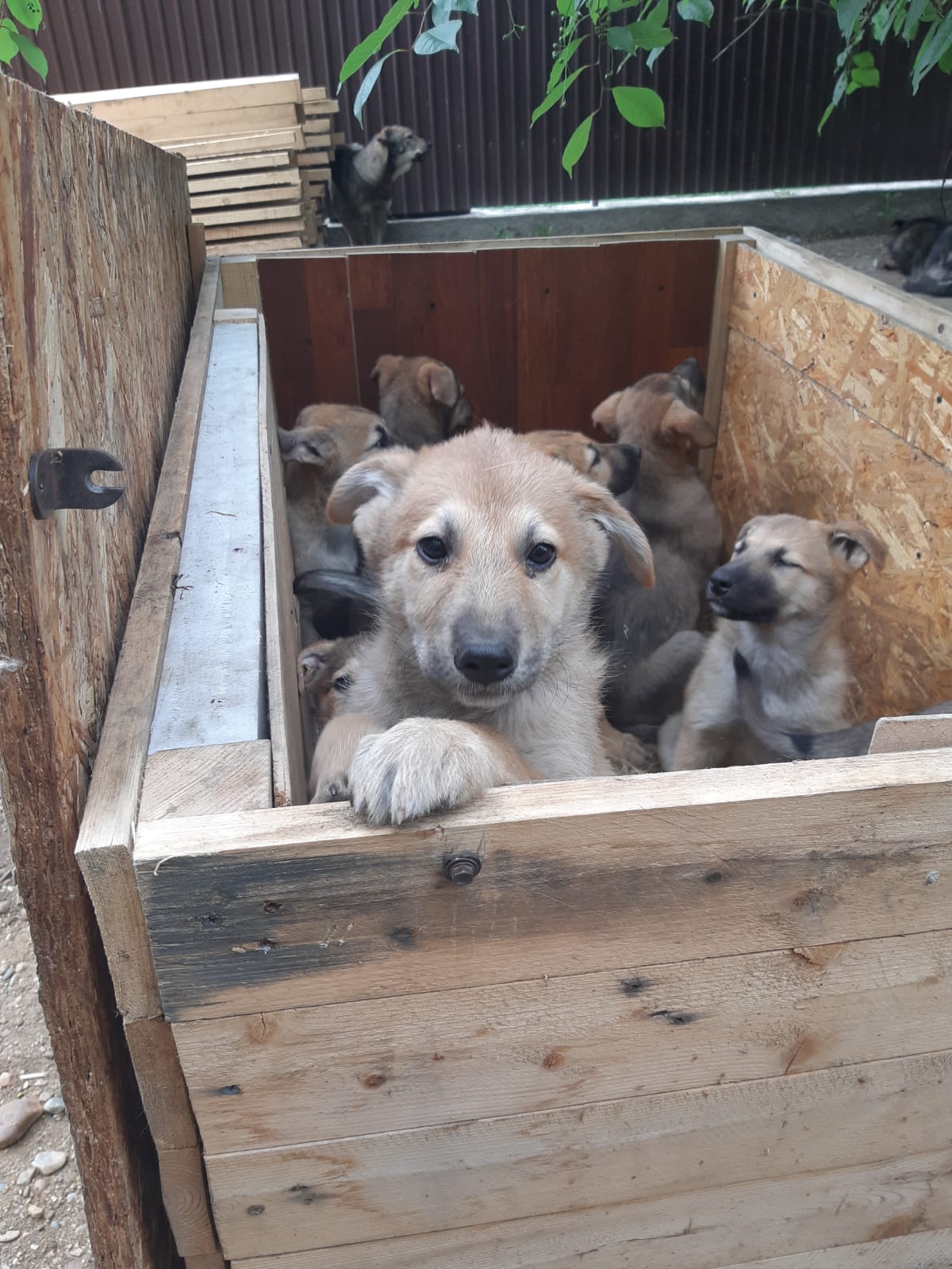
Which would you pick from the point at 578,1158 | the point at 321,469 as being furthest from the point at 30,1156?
the point at 321,469

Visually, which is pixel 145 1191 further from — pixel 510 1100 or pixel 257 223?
pixel 257 223

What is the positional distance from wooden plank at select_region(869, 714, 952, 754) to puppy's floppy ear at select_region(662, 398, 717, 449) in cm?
317

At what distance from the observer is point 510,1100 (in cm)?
167

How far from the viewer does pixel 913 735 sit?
167 centimetres

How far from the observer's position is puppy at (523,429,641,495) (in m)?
4.37

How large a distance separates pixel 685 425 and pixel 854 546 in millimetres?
1319

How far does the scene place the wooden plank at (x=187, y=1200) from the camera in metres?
1.66

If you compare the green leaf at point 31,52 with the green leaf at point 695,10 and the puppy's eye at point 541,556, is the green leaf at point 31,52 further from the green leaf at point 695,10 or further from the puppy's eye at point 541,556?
the puppy's eye at point 541,556

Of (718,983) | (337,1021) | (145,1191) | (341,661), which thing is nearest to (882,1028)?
(718,983)

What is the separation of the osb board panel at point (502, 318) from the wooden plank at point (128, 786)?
3.40 meters

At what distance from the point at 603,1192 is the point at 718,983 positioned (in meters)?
0.52

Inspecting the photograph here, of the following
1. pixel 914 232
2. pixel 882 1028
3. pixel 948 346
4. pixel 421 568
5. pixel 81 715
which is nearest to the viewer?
pixel 81 715

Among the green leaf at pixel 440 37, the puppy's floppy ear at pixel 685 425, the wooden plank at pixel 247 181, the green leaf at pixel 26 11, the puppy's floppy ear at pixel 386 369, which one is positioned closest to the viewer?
the green leaf at pixel 440 37

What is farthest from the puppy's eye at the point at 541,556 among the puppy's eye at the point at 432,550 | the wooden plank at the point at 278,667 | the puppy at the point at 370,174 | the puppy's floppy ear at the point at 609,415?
the puppy at the point at 370,174
